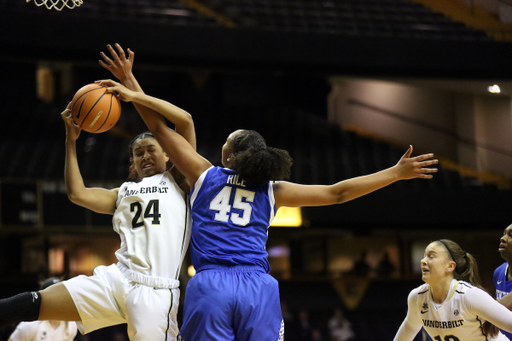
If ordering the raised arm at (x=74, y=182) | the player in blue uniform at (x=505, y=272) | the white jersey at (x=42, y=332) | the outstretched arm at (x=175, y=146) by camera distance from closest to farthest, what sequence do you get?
the outstretched arm at (x=175, y=146) < the raised arm at (x=74, y=182) < the player in blue uniform at (x=505, y=272) < the white jersey at (x=42, y=332)

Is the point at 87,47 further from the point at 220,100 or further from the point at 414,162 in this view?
the point at 414,162

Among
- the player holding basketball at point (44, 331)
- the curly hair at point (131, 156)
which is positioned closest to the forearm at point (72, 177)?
the curly hair at point (131, 156)

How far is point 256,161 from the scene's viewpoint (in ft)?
9.47

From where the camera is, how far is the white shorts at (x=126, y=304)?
3111mm

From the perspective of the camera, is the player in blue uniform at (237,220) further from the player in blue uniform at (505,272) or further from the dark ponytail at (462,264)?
the player in blue uniform at (505,272)

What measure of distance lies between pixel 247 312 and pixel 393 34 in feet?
31.5

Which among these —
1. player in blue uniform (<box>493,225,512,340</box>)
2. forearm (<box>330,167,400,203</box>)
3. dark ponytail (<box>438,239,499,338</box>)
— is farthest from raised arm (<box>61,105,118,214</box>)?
player in blue uniform (<box>493,225,512,340</box>)

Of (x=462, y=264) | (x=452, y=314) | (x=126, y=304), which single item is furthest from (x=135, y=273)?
(x=462, y=264)

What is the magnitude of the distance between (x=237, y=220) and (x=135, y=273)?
731mm

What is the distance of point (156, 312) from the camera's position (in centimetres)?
313

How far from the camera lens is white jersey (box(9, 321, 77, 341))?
4922 mm

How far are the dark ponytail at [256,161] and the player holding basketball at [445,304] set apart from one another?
134 cm

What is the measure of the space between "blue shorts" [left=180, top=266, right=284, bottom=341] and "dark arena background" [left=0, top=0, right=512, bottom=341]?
24.1 feet

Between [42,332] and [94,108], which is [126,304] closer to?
[94,108]
